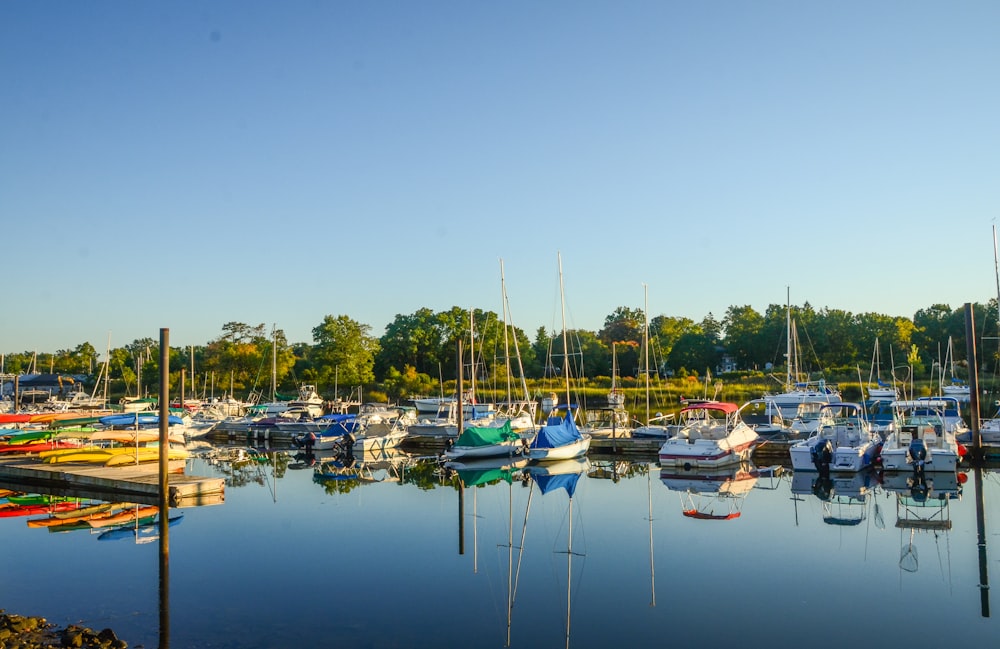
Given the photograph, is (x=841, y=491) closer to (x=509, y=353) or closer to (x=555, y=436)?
(x=555, y=436)

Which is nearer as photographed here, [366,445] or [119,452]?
[119,452]

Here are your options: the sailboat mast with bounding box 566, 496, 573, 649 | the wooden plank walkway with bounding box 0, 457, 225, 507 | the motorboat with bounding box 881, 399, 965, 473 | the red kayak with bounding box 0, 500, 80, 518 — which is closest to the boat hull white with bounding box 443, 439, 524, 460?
the wooden plank walkway with bounding box 0, 457, 225, 507

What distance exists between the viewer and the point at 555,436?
42.9 meters

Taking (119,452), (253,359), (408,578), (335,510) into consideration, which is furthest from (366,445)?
(253,359)

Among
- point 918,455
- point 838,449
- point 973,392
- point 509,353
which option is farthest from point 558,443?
point 509,353

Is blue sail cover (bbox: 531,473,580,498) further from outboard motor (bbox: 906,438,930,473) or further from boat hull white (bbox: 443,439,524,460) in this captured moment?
outboard motor (bbox: 906,438,930,473)

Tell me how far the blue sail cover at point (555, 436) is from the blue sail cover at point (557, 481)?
372 cm

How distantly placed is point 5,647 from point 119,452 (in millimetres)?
25050

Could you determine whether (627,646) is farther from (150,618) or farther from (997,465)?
(997,465)

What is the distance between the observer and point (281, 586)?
62.5 feet

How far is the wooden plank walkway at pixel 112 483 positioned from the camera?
29.7m

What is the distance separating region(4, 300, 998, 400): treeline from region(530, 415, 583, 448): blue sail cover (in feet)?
141

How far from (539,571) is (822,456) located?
20.9 m

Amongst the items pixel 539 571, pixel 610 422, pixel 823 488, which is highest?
pixel 610 422
